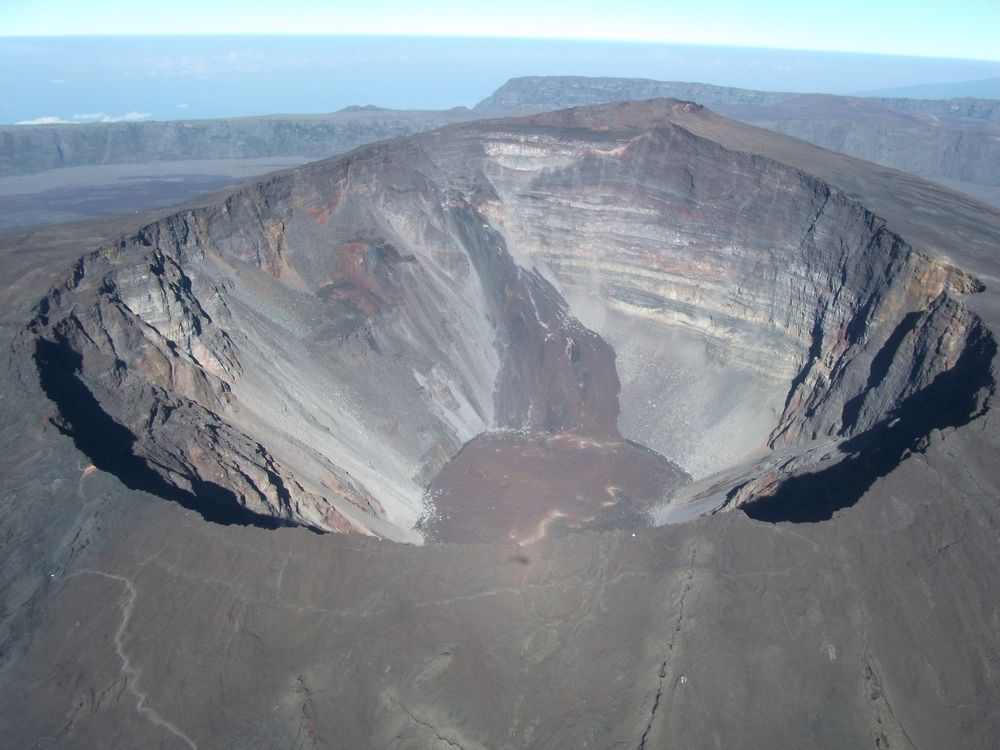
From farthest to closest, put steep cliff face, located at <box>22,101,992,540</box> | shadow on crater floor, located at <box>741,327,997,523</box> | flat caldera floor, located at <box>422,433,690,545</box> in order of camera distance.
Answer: flat caldera floor, located at <box>422,433,690,545</box> < steep cliff face, located at <box>22,101,992,540</box> < shadow on crater floor, located at <box>741,327,997,523</box>

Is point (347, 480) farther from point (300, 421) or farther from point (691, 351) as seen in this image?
point (691, 351)

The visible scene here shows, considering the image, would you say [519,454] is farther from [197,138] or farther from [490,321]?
[197,138]

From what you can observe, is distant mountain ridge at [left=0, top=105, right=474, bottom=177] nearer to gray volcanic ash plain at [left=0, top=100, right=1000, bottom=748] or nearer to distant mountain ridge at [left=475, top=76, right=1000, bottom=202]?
distant mountain ridge at [left=475, top=76, right=1000, bottom=202]

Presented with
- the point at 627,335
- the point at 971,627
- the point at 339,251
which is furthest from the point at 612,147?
the point at 971,627

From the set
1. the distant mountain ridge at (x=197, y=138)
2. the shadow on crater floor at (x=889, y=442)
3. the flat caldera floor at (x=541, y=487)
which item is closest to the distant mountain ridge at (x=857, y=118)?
the distant mountain ridge at (x=197, y=138)

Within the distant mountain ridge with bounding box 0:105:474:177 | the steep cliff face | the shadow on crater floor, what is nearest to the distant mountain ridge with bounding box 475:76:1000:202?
the distant mountain ridge with bounding box 0:105:474:177

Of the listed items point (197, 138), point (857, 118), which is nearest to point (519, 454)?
point (857, 118)
